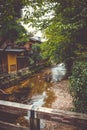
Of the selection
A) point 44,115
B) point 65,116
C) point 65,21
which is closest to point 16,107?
point 44,115

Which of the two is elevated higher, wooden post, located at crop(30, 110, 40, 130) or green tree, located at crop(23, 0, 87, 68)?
green tree, located at crop(23, 0, 87, 68)

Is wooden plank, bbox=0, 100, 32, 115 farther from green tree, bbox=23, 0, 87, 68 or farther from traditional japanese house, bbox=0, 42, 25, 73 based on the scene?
traditional japanese house, bbox=0, 42, 25, 73

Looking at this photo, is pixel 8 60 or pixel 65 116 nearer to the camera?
pixel 65 116

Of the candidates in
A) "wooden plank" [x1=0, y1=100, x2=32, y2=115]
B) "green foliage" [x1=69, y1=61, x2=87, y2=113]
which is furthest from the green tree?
"wooden plank" [x1=0, y1=100, x2=32, y2=115]

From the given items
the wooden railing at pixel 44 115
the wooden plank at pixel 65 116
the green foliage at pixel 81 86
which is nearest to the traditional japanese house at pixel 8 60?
the green foliage at pixel 81 86

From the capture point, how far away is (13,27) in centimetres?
1739

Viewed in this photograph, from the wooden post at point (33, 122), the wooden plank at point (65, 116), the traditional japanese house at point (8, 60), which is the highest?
the traditional japanese house at point (8, 60)

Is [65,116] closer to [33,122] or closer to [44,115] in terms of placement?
[44,115]

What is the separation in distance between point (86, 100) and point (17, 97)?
9.74 meters

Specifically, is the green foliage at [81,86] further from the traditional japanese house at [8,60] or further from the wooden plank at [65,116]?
the traditional japanese house at [8,60]

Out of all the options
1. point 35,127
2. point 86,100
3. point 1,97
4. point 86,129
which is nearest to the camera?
point 86,129

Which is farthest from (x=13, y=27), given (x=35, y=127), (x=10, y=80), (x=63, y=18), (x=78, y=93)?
(x=35, y=127)

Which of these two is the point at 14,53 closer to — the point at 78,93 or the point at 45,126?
the point at 45,126

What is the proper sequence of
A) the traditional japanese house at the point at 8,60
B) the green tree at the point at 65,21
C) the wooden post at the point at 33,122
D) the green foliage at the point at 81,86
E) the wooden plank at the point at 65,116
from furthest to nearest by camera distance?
the traditional japanese house at the point at 8,60, the green tree at the point at 65,21, the green foliage at the point at 81,86, the wooden post at the point at 33,122, the wooden plank at the point at 65,116
